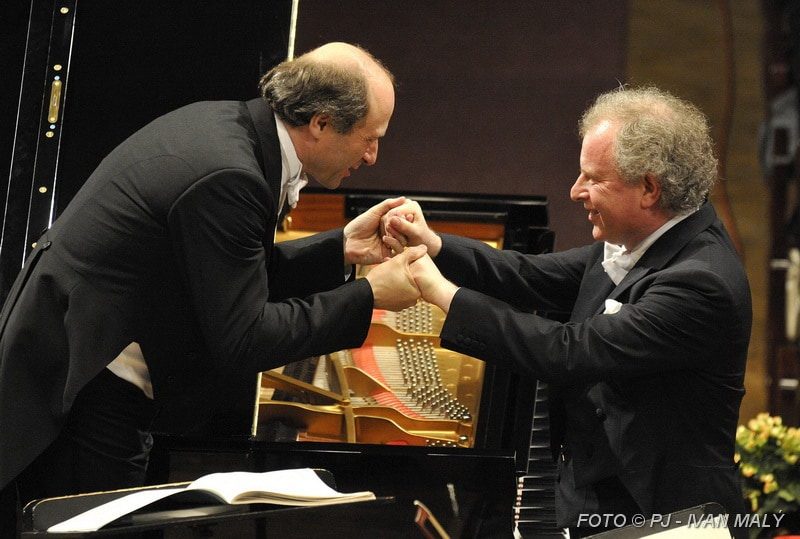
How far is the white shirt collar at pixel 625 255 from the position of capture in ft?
8.21

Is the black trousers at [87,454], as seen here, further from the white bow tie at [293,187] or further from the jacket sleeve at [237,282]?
the white bow tie at [293,187]

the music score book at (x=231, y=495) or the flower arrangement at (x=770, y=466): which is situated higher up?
the music score book at (x=231, y=495)

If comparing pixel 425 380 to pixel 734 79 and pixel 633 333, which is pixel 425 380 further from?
pixel 734 79

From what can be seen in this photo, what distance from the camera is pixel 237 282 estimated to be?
218cm

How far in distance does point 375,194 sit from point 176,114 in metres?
1.15

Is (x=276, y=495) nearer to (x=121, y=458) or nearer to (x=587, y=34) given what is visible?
(x=121, y=458)

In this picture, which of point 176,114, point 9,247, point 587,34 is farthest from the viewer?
point 587,34

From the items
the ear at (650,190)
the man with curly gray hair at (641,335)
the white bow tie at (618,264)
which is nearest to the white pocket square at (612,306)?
the man with curly gray hair at (641,335)

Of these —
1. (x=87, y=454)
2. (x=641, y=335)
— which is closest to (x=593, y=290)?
(x=641, y=335)

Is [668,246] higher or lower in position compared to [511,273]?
higher

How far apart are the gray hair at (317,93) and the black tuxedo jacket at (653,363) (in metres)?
0.51

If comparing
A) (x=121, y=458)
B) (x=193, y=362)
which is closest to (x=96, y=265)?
(x=193, y=362)

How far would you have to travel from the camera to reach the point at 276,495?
168cm

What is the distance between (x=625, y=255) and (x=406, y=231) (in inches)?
23.9
